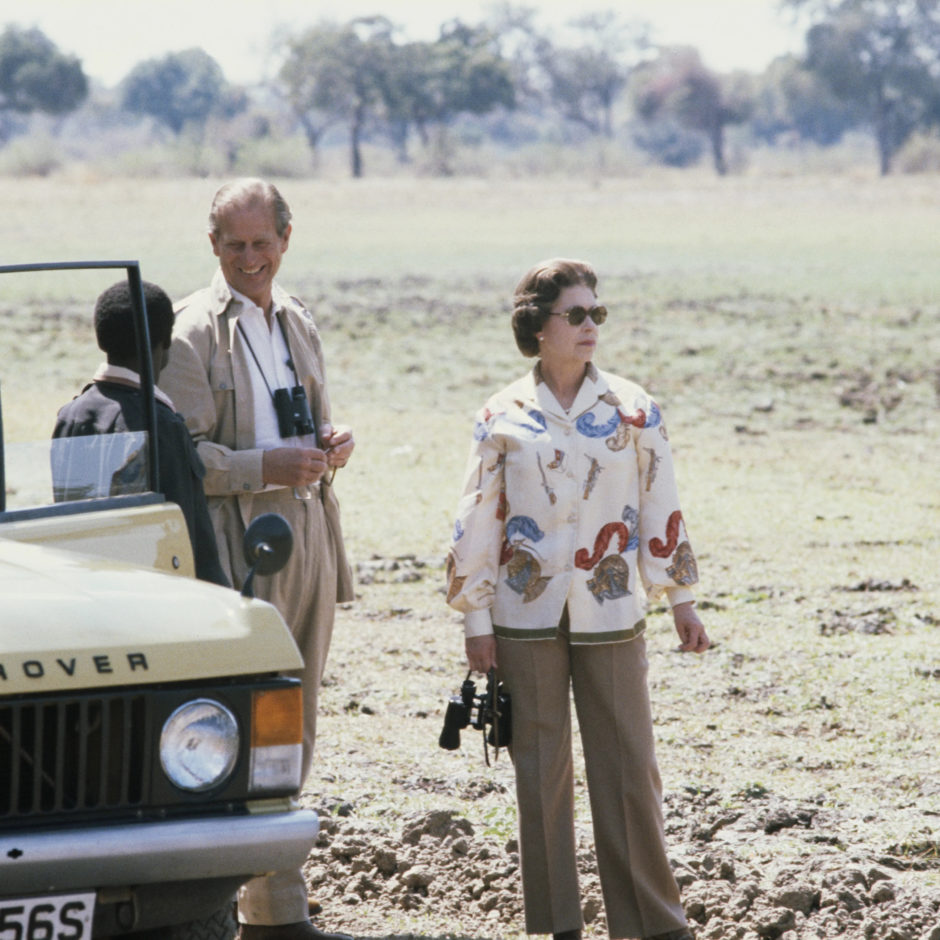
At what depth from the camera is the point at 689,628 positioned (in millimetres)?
3961

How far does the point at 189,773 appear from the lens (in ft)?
9.86

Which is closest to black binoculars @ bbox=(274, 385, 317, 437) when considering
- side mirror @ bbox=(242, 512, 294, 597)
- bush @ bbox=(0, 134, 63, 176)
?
side mirror @ bbox=(242, 512, 294, 597)

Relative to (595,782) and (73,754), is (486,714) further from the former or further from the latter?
(73,754)

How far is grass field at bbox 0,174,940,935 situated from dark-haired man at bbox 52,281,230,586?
16 cm

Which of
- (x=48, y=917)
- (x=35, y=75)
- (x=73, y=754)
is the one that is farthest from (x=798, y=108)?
(x=48, y=917)

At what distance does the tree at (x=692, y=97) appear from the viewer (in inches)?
3140

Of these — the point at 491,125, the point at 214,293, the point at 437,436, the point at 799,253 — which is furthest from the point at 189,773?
the point at 491,125

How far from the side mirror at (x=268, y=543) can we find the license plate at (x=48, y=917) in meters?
0.69

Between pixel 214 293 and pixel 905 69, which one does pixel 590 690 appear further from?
pixel 905 69

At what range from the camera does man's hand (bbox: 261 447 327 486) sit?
407 cm

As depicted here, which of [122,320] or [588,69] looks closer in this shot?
[122,320]

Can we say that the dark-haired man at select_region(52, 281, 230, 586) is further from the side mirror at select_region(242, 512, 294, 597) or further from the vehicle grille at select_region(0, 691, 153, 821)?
the vehicle grille at select_region(0, 691, 153, 821)

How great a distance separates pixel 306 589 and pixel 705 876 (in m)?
1.33

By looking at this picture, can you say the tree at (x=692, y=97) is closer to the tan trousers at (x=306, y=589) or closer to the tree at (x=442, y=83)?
the tree at (x=442, y=83)
